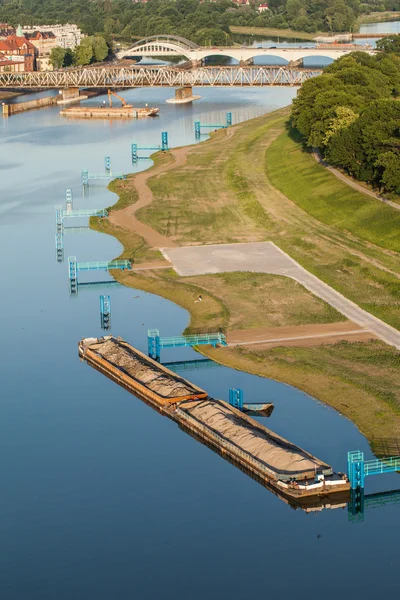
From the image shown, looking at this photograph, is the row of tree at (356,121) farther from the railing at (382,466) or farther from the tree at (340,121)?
the railing at (382,466)

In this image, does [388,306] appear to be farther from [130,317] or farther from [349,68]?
[349,68]

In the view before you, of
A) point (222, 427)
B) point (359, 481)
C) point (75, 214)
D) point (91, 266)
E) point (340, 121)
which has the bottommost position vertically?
point (359, 481)

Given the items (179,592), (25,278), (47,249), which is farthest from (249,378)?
(47,249)

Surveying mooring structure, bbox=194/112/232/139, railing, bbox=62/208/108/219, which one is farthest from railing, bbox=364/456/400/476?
mooring structure, bbox=194/112/232/139

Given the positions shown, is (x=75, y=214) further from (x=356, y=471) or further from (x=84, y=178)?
(x=356, y=471)

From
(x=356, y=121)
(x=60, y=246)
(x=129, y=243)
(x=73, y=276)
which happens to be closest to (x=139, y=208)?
(x=60, y=246)

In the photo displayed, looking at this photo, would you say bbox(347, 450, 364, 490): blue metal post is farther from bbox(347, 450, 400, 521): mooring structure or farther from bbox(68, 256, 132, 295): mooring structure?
bbox(68, 256, 132, 295): mooring structure
